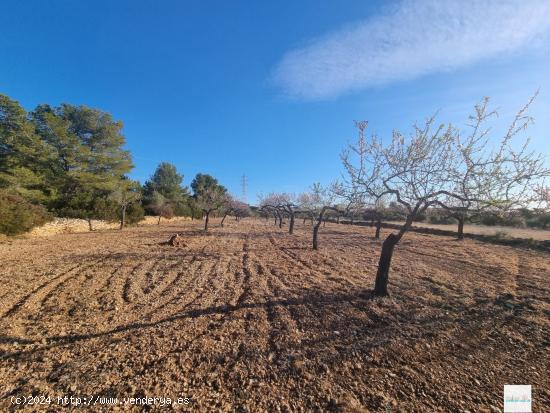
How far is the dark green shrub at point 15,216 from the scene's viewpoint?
13547mm

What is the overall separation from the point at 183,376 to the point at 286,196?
41.0 metres

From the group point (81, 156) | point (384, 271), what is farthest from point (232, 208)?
point (384, 271)

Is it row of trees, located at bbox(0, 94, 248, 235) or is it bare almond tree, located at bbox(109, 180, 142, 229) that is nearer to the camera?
row of trees, located at bbox(0, 94, 248, 235)

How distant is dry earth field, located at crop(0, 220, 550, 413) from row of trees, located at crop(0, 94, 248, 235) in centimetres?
1436

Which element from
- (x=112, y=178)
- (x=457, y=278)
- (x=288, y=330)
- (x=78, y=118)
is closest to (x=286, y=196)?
(x=112, y=178)

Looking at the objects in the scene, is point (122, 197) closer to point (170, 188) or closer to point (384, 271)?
point (170, 188)

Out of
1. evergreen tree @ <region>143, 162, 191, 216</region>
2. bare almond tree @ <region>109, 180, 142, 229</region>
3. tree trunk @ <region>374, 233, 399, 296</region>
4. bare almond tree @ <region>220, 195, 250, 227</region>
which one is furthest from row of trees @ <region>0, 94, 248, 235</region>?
tree trunk @ <region>374, 233, 399, 296</region>

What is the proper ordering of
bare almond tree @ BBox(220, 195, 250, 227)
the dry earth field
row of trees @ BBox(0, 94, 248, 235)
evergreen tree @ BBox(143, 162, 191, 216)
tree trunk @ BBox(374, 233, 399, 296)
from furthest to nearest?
1. evergreen tree @ BBox(143, 162, 191, 216)
2. bare almond tree @ BBox(220, 195, 250, 227)
3. row of trees @ BBox(0, 94, 248, 235)
4. tree trunk @ BBox(374, 233, 399, 296)
5. the dry earth field

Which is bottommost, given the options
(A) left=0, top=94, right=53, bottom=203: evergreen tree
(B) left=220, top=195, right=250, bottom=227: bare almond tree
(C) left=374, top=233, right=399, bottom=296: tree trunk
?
(C) left=374, top=233, right=399, bottom=296: tree trunk

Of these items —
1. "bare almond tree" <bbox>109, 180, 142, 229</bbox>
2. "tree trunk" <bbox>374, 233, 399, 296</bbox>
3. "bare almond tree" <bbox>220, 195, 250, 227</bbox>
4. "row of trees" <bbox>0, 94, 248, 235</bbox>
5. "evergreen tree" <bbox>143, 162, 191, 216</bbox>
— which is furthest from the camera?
"evergreen tree" <bbox>143, 162, 191, 216</bbox>

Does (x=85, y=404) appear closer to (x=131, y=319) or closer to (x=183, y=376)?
(x=183, y=376)

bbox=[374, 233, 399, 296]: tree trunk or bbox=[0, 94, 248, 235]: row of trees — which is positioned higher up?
bbox=[0, 94, 248, 235]: row of trees

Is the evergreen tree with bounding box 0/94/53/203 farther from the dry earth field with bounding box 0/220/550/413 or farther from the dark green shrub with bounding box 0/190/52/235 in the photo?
the dry earth field with bounding box 0/220/550/413

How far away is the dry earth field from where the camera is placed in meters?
2.79
